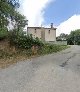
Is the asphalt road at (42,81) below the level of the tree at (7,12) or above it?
below

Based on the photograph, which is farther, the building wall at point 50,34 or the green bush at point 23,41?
the building wall at point 50,34

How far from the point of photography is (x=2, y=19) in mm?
30391

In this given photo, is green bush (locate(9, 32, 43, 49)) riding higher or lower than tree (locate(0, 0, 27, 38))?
lower

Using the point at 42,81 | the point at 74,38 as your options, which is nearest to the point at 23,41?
the point at 42,81

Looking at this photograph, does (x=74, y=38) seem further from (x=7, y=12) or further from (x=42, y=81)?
(x=42, y=81)

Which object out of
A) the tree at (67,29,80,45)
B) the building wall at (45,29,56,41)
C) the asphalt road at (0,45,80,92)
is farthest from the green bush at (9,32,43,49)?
the tree at (67,29,80,45)

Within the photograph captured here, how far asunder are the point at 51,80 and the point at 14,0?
20155mm

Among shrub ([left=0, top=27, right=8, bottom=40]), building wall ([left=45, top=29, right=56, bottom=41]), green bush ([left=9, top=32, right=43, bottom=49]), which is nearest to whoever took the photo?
green bush ([left=9, top=32, right=43, bottom=49])

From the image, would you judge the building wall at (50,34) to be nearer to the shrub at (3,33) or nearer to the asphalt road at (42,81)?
the shrub at (3,33)

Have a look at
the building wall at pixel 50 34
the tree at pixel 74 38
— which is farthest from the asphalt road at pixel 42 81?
the tree at pixel 74 38

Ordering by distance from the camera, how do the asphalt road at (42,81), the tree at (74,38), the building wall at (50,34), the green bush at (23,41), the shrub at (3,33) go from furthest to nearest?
the tree at (74,38) < the building wall at (50,34) < the shrub at (3,33) < the green bush at (23,41) < the asphalt road at (42,81)

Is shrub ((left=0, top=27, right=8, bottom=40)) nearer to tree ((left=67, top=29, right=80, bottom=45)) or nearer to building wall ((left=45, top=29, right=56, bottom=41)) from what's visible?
building wall ((left=45, top=29, right=56, bottom=41))

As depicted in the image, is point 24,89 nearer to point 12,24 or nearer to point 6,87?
Result: point 6,87

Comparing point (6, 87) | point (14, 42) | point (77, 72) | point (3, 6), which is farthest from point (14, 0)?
point (6, 87)
